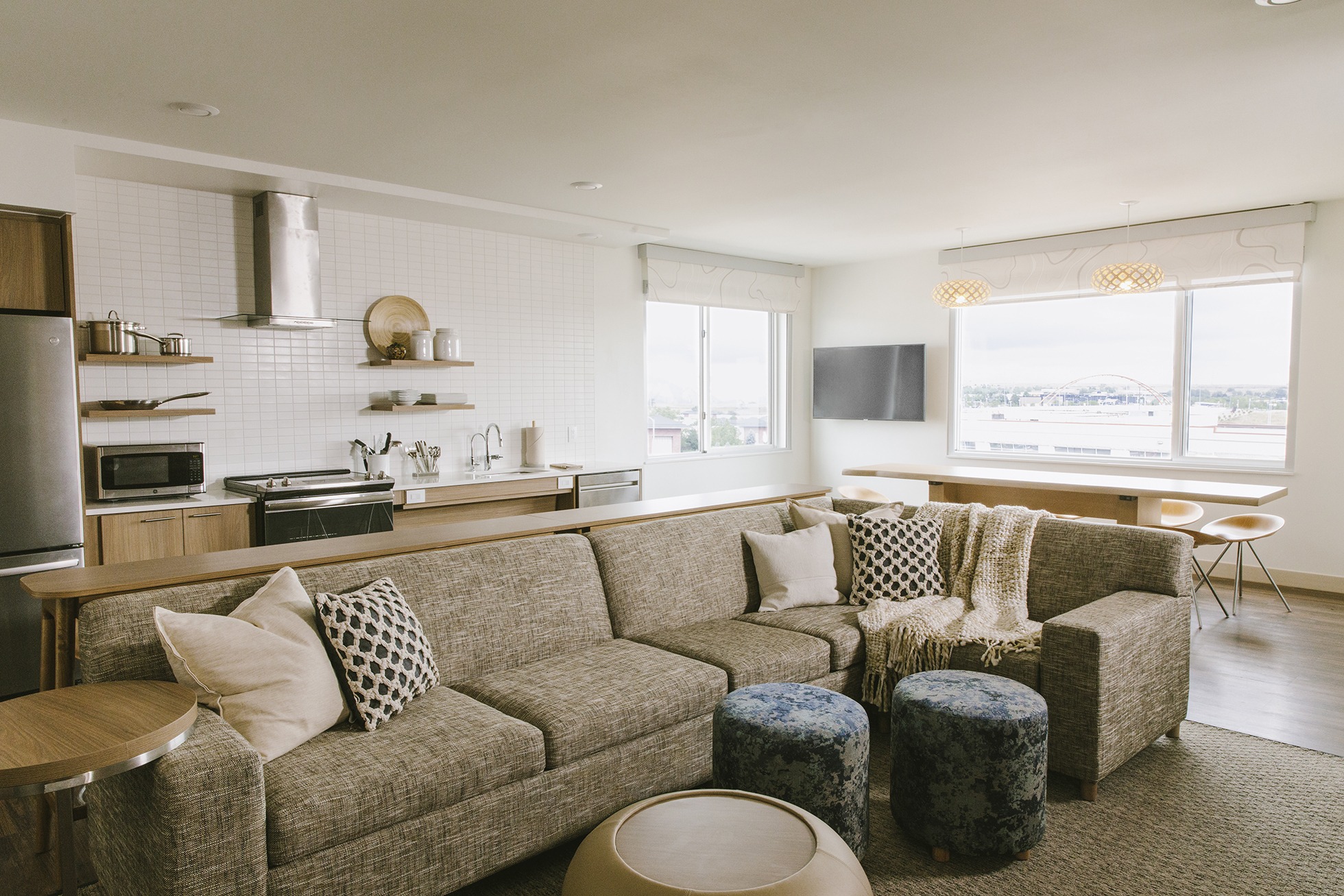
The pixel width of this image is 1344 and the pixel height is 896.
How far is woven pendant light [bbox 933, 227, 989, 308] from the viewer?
6.18 metres

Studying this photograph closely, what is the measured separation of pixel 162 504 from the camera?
427 cm

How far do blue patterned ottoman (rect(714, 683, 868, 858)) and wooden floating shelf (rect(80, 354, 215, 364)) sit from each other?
368cm

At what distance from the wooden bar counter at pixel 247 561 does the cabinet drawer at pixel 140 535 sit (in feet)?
5.09

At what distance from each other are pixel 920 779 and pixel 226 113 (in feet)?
12.3

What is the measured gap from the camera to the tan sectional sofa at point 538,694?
72.7 inches

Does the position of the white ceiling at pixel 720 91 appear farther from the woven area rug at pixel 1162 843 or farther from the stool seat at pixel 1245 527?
the woven area rug at pixel 1162 843

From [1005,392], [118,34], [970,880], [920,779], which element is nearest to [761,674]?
[920,779]

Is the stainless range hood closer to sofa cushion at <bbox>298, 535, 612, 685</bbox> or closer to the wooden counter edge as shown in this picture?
the wooden counter edge

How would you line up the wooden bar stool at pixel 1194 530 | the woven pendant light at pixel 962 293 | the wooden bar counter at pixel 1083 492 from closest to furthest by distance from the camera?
the wooden bar counter at pixel 1083 492
the wooden bar stool at pixel 1194 530
the woven pendant light at pixel 962 293

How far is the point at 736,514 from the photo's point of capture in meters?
3.79

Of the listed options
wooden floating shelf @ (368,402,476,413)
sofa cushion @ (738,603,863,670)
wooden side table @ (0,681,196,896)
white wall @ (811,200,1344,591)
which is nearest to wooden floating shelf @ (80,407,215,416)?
wooden floating shelf @ (368,402,476,413)

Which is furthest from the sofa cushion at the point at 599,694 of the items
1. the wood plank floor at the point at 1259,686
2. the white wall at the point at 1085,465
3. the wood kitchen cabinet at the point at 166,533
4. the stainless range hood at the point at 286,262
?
the white wall at the point at 1085,465

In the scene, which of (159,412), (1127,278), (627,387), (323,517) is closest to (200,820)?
(323,517)

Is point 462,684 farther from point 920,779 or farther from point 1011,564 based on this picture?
point 1011,564
